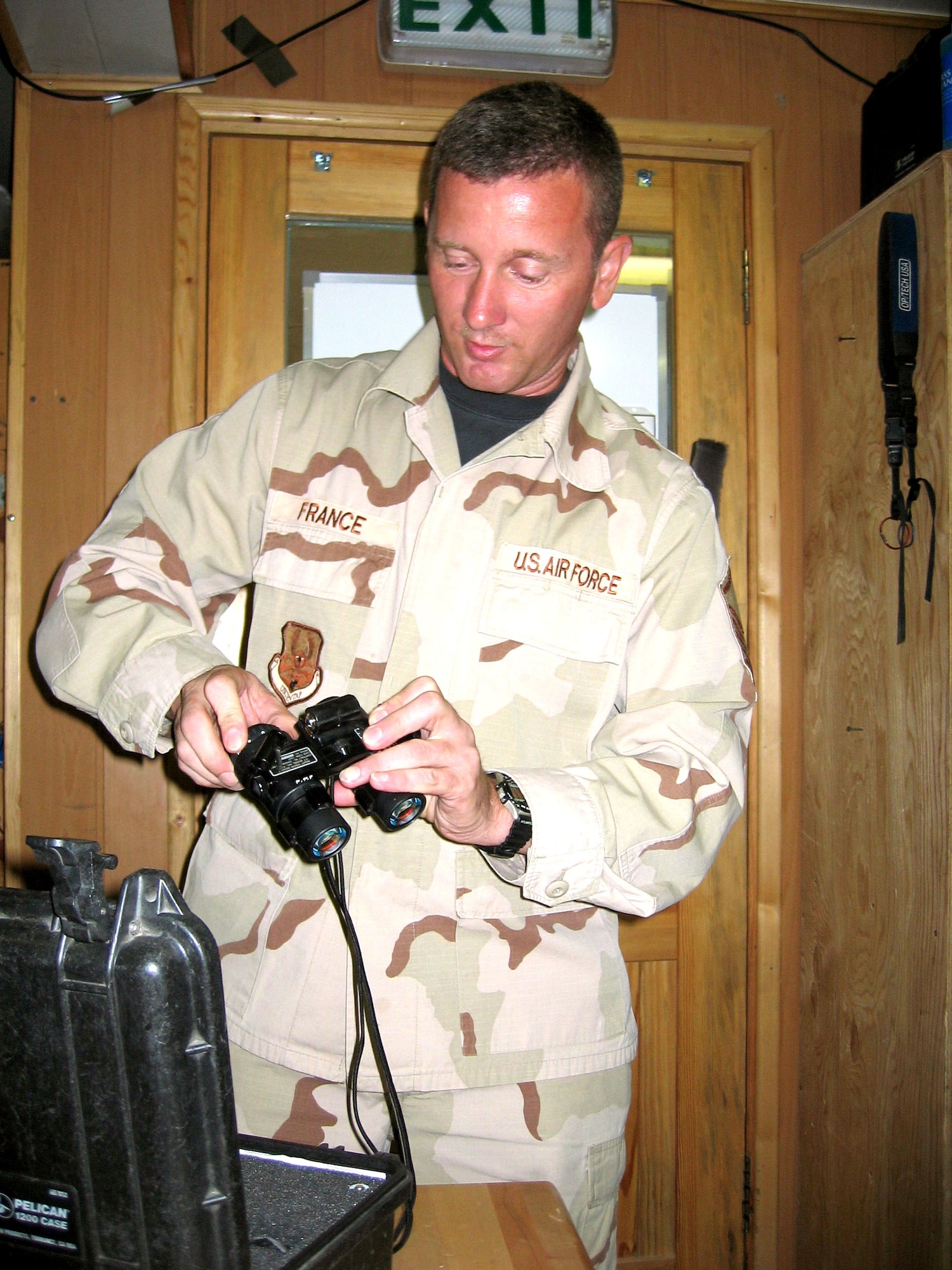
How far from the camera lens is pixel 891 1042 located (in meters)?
1.65

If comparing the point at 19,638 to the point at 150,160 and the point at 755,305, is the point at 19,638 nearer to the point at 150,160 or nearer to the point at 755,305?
the point at 150,160

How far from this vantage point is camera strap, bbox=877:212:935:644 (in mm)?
1643

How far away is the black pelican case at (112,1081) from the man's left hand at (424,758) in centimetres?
33

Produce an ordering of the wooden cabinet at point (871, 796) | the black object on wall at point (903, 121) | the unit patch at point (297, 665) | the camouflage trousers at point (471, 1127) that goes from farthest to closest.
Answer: the black object on wall at point (903, 121) → the wooden cabinet at point (871, 796) → the unit patch at point (297, 665) → the camouflage trousers at point (471, 1127)

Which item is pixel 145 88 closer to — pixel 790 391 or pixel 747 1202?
pixel 790 391

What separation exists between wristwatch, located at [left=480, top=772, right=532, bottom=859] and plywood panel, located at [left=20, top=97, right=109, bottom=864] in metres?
1.16

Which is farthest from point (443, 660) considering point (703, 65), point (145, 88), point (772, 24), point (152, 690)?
point (772, 24)

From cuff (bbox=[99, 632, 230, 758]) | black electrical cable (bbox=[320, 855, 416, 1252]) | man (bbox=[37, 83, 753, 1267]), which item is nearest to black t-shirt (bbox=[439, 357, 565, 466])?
man (bbox=[37, 83, 753, 1267])

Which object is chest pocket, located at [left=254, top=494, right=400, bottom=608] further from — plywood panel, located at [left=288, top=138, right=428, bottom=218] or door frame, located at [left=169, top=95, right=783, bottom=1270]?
plywood panel, located at [left=288, top=138, right=428, bottom=218]

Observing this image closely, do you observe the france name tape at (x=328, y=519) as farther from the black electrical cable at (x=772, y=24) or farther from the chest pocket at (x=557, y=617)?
the black electrical cable at (x=772, y=24)

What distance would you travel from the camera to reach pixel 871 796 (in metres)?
1.77

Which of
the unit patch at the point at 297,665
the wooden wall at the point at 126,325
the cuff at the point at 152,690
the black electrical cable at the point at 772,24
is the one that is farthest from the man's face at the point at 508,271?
the black electrical cable at the point at 772,24

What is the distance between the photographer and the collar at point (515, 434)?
1.26 metres

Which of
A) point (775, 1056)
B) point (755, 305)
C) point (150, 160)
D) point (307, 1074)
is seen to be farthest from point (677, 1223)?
point (150, 160)
